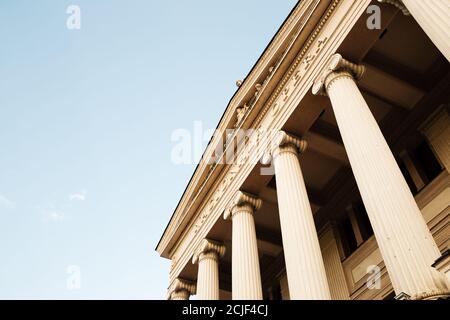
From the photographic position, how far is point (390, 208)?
8703mm

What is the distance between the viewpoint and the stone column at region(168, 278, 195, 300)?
22.6 meters

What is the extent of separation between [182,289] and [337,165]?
1112cm

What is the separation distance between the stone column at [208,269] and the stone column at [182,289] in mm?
2612

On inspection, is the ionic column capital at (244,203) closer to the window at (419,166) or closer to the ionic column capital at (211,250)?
the ionic column capital at (211,250)

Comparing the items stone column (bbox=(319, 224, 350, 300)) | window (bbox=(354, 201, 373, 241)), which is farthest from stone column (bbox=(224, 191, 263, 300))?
window (bbox=(354, 201, 373, 241))

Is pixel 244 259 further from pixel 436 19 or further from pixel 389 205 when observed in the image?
pixel 436 19

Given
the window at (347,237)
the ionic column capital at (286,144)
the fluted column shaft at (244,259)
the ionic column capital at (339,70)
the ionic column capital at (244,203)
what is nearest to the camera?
the ionic column capital at (339,70)

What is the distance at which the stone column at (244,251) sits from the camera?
14.5m

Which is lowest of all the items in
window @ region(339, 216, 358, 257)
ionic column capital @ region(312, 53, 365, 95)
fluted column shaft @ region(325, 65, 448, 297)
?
fluted column shaft @ region(325, 65, 448, 297)

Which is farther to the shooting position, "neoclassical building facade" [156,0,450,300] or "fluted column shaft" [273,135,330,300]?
"fluted column shaft" [273,135,330,300]

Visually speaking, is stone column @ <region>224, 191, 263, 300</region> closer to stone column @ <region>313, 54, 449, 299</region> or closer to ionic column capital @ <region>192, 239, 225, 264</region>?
ionic column capital @ <region>192, 239, 225, 264</region>

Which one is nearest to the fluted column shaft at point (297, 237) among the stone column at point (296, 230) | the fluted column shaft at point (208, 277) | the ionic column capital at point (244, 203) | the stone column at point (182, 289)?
the stone column at point (296, 230)

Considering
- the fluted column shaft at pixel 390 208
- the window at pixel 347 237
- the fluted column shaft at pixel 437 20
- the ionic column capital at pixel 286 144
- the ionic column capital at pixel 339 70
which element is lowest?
the fluted column shaft at pixel 390 208
